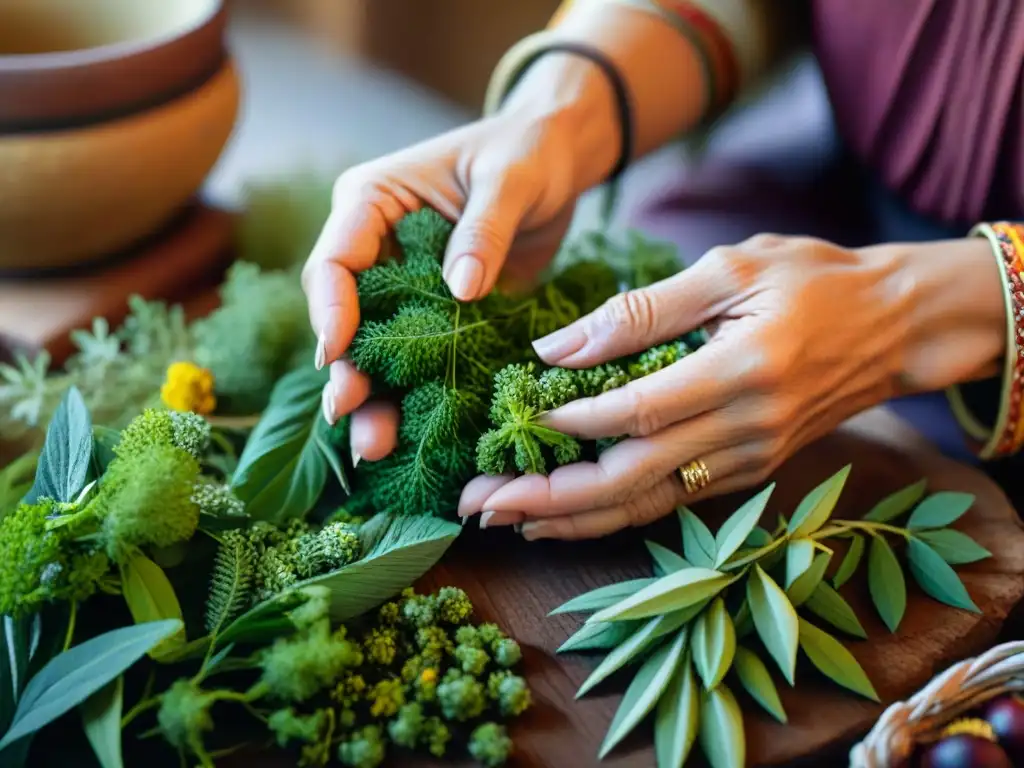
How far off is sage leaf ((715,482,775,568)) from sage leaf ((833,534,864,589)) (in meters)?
0.09

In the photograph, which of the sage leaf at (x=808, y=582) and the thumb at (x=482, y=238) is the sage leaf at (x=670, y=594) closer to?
the sage leaf at (x=808, y=582)

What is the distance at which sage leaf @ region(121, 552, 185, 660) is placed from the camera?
627 mm

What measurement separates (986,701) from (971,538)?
175 mm

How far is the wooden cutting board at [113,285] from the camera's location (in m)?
1.00

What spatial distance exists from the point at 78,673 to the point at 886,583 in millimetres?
598

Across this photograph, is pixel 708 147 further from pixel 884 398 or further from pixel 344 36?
pixel 344 36

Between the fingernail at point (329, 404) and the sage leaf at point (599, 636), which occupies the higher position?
the fingernail at point (329, 404)

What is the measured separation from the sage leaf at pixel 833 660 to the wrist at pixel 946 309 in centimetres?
30

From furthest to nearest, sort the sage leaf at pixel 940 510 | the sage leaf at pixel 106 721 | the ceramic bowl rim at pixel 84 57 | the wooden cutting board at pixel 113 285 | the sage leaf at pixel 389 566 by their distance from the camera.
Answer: the wooden cutting board at pixel 113 285 < the ceramic bowl rim at pixel 84 57 < the sage leaf at pixel 940 510 < the sage leaf at pixel 389 566 < the sage leaf at pixel 106 721

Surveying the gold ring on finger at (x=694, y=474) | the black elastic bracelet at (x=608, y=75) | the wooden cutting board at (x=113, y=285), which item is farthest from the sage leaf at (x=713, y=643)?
the wooden cutting board at (x=113, y=285)

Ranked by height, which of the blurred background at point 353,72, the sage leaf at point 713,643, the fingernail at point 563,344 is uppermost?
the fingernail at point 563,344

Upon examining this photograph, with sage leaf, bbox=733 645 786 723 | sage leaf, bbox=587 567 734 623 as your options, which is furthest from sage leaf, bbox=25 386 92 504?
sage leaf, bbox=733 645 786 723

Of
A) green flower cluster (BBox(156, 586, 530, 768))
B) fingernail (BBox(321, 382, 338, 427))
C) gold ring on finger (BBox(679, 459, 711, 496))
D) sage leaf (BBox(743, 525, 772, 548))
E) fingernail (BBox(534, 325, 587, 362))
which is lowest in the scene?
green flower cluster (BBox(156, 586, 530, 768))

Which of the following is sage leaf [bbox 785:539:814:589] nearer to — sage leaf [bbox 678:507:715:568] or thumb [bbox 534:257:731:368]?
sage leaf [bbox 678:507:715:568]
